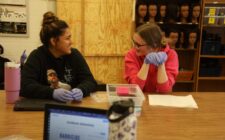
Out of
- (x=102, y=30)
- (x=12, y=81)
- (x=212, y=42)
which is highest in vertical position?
(x=102, y=30)

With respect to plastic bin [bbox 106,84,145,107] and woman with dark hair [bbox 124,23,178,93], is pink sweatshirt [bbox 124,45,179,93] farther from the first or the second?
plastic bin [bbox 106,84,145,107]

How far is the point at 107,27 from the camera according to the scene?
385 centimetres

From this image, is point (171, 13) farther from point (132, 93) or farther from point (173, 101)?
point (132, 93)

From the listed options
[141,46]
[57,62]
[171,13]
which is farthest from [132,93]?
[171,13]

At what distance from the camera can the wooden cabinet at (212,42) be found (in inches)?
150

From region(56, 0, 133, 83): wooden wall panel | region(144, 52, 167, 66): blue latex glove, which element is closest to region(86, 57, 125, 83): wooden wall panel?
region(56, 0, 133, 83): wooden wall panel

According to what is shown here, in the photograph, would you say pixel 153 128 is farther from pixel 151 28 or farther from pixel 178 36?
pixel 178 36

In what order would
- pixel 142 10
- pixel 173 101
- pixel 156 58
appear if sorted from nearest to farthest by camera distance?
pixel 173 101, pixel 156 58, pixel 142 10

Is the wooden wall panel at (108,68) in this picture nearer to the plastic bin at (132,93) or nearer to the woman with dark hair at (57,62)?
the woman with dark hair at (57,62)

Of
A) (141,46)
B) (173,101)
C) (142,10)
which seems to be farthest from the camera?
(142,10)

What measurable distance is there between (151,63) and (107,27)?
6.39 feet

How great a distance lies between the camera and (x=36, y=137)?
125 cm

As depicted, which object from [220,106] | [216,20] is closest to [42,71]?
[220,106]

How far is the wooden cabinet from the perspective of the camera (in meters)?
3.81
